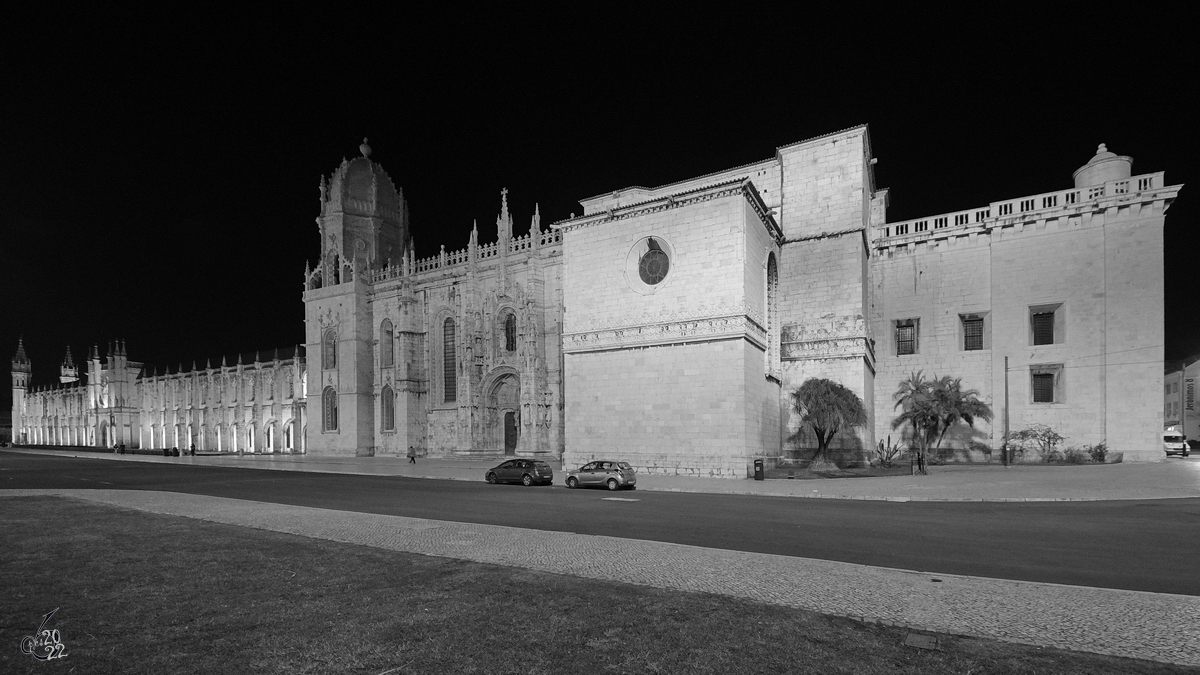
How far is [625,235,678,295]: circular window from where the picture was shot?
94.0 ft

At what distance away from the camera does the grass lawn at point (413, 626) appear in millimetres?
5176

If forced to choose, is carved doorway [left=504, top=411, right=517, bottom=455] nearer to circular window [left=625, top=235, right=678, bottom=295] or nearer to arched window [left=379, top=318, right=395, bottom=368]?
arched window [left=379, top=318, right=395, bottom=368]

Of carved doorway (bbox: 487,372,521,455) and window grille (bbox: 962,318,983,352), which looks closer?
window grille (bbox: 962,318,983,352)

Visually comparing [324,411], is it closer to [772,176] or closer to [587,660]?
[772,176]

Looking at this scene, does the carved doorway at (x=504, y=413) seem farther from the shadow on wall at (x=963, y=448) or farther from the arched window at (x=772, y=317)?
the shadow on wall at (x=963, y=448)

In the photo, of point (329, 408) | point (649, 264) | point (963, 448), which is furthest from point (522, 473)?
point (329, 408)

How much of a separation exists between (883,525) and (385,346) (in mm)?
45437

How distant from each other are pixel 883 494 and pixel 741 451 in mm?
7149

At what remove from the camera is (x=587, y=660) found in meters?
5.29

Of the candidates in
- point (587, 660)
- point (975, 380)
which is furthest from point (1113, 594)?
point (975, 380)

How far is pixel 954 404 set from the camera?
29.5 m

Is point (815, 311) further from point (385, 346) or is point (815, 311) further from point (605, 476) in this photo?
point (385, 346)

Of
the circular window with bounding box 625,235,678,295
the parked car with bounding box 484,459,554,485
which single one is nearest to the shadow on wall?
the circular window with bounding box 625,235,678,295

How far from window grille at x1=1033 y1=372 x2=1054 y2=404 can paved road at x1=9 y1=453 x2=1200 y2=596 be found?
16.6 m
